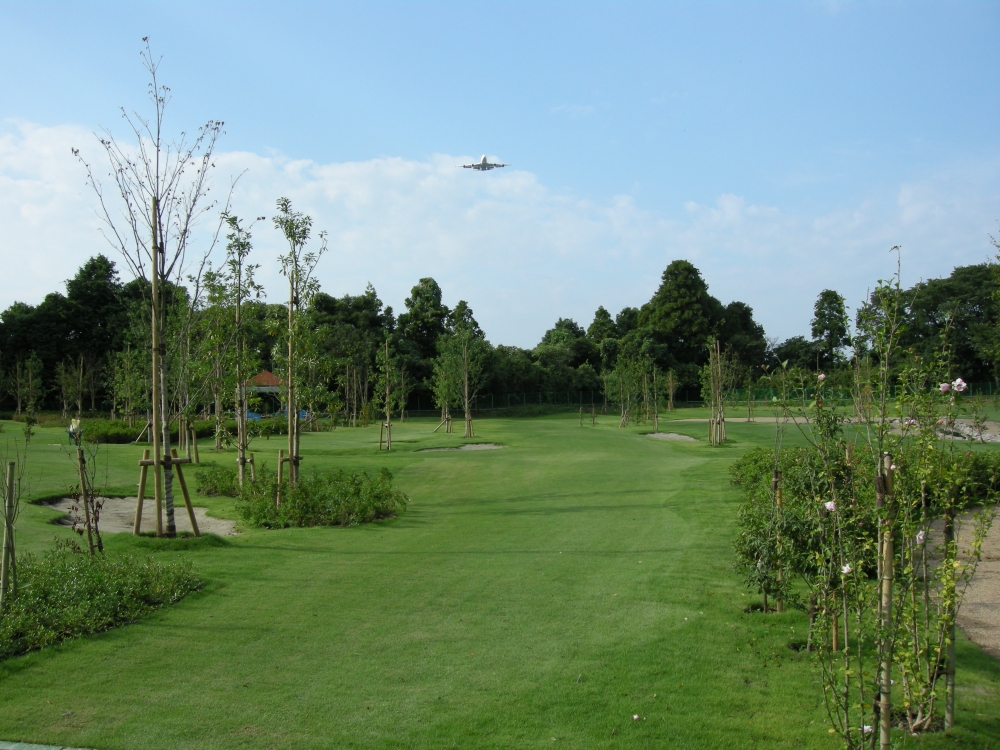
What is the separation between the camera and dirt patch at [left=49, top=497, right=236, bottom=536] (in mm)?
12961

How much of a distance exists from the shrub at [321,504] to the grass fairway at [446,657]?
87cm

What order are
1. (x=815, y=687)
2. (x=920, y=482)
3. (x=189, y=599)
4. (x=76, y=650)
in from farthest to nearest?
1. (x=189, y=599)
2. (x=76, y=650)
3. (x=815, y=687)
4. (x=920, y=482)

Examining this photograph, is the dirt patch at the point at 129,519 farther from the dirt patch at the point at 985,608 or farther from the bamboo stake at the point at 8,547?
the dirt patch at the point at 985,608

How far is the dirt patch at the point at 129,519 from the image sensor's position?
13.0m

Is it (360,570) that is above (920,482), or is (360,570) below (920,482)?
below

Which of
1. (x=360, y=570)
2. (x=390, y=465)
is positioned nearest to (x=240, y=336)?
(x=390, y=465)

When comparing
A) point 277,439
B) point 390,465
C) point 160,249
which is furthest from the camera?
point 277,439

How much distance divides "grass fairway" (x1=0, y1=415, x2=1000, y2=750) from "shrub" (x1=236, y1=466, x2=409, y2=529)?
0.87 m

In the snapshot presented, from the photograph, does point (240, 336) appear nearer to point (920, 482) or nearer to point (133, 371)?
point (920, 482)

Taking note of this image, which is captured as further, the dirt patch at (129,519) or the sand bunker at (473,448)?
the sand bunker at (473,448)

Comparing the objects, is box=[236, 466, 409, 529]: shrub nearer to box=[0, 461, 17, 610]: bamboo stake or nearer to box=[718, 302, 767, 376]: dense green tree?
box=[0, 461, 17, 610]: bamboo stake

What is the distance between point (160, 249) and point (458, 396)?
29.9 metres

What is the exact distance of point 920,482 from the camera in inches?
195

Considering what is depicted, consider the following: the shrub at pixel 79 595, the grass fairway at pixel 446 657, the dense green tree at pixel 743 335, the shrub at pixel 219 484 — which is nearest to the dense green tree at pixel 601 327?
the dense green tree at pixel 743 335
